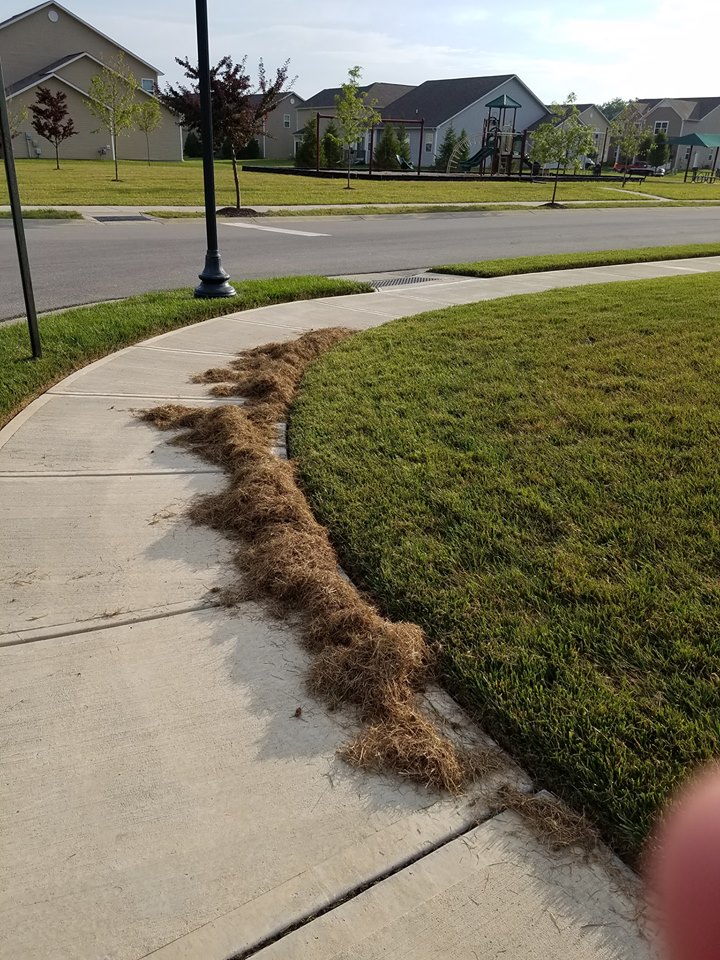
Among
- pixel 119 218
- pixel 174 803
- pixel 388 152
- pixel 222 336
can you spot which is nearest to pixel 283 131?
pixel 388 152

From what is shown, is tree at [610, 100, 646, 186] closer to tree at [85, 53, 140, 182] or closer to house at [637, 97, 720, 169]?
house at [637, 97, 720, 169]

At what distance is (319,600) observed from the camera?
311cm

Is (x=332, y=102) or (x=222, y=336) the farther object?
(x=332, y=102)

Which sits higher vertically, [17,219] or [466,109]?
[466,109]

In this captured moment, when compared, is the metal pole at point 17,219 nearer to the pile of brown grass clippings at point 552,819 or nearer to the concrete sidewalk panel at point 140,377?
the concrete sidewalk panel at point 140,377

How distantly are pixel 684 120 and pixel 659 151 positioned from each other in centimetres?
1303

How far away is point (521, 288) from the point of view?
10391 mm

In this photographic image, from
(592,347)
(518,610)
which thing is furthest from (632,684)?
(592,347)

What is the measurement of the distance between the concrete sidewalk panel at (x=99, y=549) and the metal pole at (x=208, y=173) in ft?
17.3

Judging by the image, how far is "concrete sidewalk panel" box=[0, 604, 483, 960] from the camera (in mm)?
1880

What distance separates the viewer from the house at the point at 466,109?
57219 millimetres

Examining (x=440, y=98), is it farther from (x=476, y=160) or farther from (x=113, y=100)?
(x=113, y=100)

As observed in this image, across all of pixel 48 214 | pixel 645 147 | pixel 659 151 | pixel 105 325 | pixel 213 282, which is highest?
pixel 645 147

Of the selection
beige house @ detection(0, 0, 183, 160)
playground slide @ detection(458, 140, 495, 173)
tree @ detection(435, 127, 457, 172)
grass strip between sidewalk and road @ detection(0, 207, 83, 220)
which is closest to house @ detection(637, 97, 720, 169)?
playground slide @ detection(458, 140, 495, 173)
